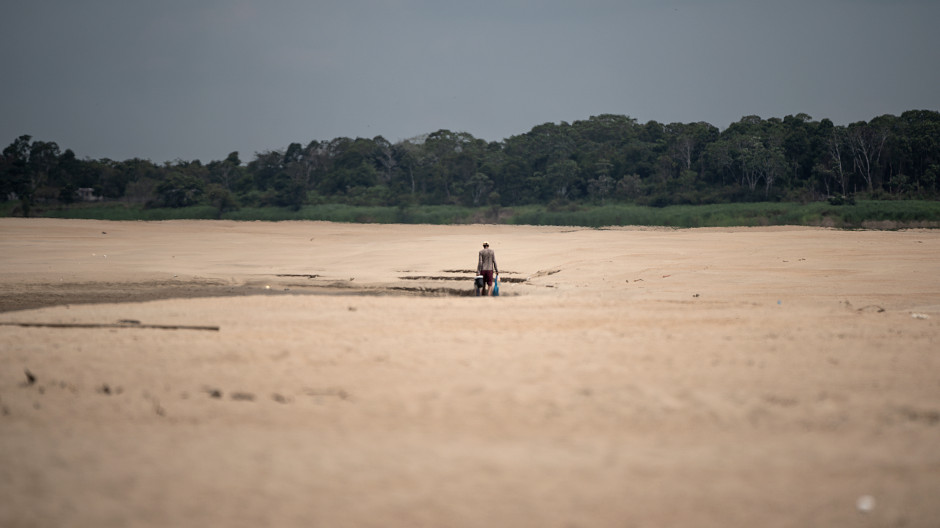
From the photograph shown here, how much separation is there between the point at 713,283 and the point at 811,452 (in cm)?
1093

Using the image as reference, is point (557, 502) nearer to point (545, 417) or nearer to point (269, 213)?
point (545, 417)

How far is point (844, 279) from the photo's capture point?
50.7ft

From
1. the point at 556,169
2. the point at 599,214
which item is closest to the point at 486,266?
the point at 599,214

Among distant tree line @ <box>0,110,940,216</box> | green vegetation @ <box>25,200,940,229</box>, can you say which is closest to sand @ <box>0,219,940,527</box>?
green vegetation @ <box>25,200,940,229</box>

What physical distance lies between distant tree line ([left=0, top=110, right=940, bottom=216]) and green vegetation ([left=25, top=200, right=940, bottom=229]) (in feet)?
6.45

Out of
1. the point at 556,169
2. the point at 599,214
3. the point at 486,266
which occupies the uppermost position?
the point at 556,169

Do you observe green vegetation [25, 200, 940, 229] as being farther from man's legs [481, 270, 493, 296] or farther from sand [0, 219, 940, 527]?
sand [0, 219, 940, 527]

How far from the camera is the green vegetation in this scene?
126 feet

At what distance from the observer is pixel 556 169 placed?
60.0m

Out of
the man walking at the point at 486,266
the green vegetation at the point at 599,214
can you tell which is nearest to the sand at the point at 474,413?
the man walking at the point at 486,266

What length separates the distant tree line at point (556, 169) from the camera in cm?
4744

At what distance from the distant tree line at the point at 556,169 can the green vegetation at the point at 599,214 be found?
197 centimetres

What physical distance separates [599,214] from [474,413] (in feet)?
151

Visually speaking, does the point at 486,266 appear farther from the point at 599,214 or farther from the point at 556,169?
the point at 556,169
